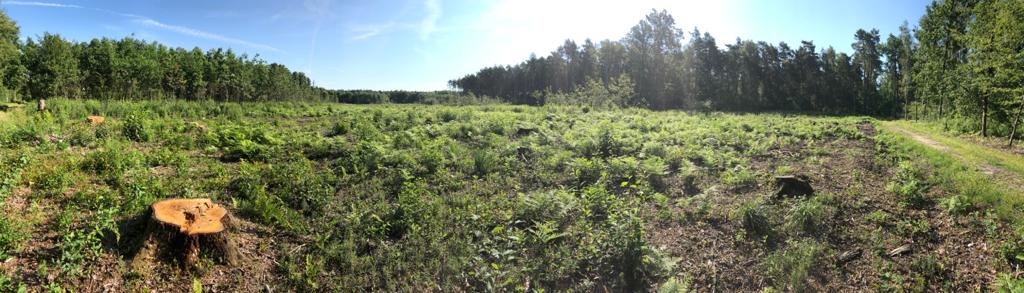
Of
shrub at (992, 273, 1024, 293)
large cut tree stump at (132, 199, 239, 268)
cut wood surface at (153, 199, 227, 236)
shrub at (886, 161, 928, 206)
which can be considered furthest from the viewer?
shrub at (886, 161, 928, 206)

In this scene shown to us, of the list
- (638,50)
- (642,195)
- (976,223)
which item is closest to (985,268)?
(976,223)

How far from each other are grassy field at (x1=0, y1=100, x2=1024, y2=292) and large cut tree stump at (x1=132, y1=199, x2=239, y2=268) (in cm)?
15

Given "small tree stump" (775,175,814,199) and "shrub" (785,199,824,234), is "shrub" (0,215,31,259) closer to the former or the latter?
"shrub" (785,199,824,234)

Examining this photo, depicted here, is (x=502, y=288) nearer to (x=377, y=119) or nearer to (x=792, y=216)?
(x=792, y=216)

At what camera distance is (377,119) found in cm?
1934

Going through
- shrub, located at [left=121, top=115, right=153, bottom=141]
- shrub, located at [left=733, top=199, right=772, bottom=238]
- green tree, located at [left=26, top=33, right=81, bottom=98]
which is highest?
green tree, located at [left=26, top=33, right=81, bottom=98]

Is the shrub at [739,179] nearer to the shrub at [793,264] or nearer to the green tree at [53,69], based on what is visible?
the shrub at [793,264]

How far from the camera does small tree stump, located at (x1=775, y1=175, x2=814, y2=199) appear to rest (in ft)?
28.5

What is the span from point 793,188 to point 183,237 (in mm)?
10175

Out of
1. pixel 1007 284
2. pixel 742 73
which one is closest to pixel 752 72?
pixel 742 73

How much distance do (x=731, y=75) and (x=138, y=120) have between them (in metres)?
68.5

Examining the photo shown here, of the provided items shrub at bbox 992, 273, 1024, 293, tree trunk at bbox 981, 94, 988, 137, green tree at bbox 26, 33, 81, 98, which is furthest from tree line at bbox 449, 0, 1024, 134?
shrub at bbox 992, 273, 1024, 293

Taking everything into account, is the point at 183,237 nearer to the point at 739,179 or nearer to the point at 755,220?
the point at 755,220

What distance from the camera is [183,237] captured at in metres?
5.52
